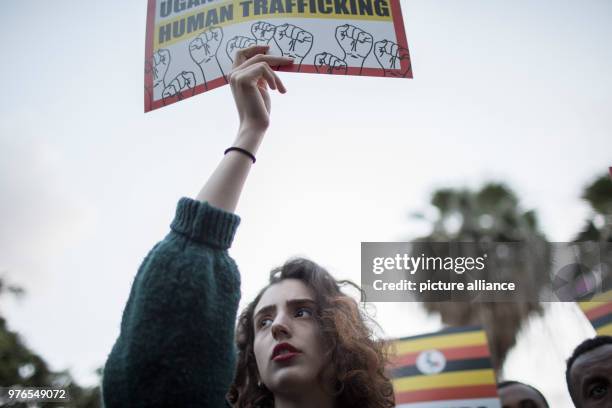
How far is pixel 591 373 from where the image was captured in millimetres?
3021

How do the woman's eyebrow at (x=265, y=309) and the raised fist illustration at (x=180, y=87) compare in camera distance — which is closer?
the raised fist illustration at (x=180, y=87)

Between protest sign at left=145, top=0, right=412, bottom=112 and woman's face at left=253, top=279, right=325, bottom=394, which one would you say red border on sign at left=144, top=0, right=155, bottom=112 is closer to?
protest sign at left=145, top=0, right=412, bottom=112

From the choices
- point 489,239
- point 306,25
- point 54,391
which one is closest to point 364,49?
point 306,25

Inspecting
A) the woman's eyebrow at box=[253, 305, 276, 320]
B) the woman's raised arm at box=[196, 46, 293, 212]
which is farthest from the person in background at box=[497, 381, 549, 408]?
the woman's raised arm at box=[196, 46, 293, 212]

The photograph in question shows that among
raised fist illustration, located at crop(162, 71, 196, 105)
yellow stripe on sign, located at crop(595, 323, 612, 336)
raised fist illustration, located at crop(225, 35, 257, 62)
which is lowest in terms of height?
yellow stripe on sign, located at crop(595, 323, 612, 336)

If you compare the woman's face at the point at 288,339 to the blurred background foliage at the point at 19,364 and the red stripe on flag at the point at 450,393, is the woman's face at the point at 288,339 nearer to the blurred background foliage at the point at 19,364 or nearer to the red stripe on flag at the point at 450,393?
the red stripe on flag at the point at 450,393

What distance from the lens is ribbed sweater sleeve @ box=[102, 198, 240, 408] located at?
766mm

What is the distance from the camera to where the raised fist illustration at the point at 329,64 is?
1.68 meters

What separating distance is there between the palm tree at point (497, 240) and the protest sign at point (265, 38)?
25.1ft

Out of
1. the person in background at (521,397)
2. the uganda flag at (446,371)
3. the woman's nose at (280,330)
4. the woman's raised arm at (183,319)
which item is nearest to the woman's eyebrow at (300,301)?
the woman's nose at (280,330)

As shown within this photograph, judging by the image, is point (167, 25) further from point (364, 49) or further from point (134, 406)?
point (134, 406)

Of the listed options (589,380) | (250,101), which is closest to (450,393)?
(589,380)

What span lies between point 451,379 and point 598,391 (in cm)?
90

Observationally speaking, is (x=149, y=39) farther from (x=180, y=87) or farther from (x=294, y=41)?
(x=294, y=41)
